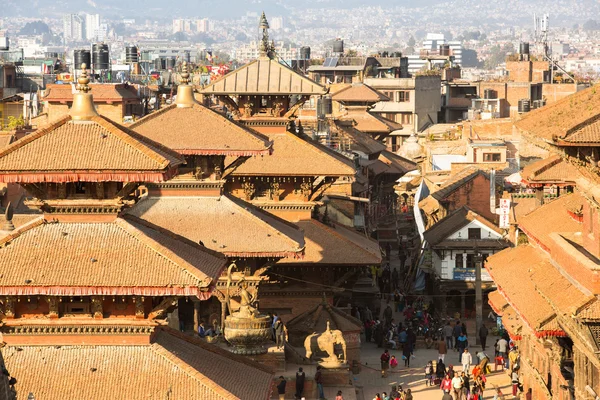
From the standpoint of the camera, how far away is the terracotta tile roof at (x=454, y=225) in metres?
67.8

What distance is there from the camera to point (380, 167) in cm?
8750

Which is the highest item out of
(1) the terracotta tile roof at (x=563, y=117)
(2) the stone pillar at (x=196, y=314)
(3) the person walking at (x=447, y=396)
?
(1) the terracotta tile roof at (x=563, y=117)

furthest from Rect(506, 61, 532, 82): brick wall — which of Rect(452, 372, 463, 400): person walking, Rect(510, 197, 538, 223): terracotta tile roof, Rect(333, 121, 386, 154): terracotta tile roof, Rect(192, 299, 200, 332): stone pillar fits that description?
Rect(452, 372, 463, 400): person walking

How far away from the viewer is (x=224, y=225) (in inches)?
1705

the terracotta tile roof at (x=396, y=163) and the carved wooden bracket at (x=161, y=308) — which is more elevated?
the carved wooden bracket at (x=161, y=308)

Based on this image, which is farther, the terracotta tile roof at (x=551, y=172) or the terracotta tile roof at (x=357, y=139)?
the terracotta tile roof at (x=357, y=139)

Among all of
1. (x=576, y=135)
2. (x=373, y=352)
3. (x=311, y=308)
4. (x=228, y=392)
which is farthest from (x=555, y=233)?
(x=373, y=352)

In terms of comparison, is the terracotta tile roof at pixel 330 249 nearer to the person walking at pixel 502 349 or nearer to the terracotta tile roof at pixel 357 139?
the person walking at pixel 502 349

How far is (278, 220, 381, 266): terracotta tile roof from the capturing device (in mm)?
49562

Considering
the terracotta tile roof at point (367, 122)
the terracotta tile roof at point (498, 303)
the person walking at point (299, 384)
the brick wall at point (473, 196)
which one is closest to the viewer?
the person walking at point (299, 384)

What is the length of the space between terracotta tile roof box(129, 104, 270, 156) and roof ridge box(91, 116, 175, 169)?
610 inches

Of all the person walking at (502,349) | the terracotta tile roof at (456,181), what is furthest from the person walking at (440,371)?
the terracotta tile roof at (456,181)

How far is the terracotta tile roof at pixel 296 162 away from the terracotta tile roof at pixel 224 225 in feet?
18.7

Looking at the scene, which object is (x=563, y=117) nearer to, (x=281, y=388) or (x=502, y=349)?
(x=281, y=388)
